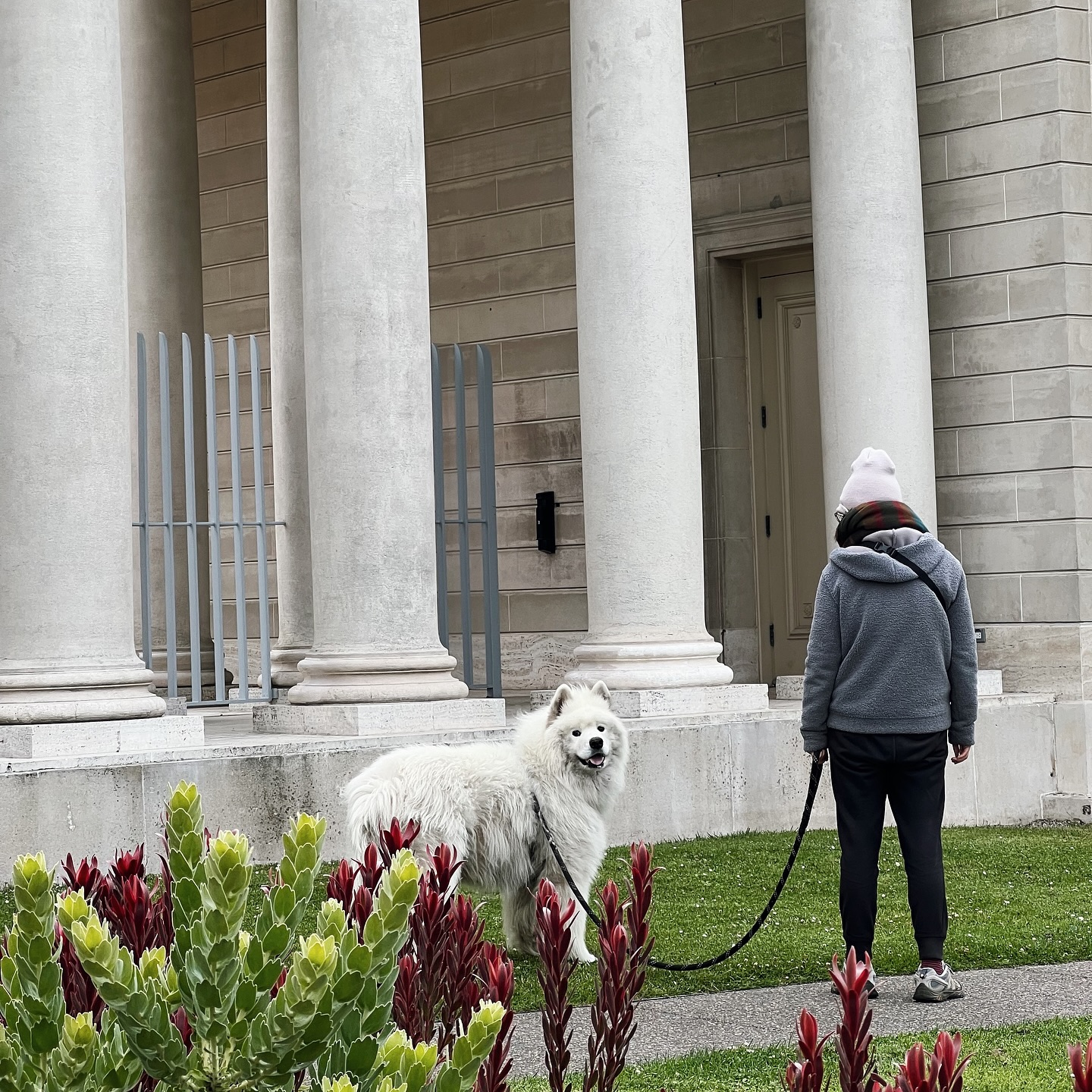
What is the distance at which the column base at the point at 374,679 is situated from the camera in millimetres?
11031

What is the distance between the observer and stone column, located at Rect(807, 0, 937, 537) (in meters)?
13.7

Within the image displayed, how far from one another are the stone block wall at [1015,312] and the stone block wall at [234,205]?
841 centimetres

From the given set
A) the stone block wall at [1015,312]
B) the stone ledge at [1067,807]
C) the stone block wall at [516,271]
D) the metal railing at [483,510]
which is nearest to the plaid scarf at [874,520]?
the metal railing at [483,510]

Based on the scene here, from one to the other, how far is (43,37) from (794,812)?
713 cm

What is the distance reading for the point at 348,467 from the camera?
1110 cm

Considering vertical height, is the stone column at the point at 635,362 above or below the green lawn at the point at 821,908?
above

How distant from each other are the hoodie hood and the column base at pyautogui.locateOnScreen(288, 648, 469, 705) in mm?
4641

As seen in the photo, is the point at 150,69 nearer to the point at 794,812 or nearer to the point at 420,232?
the point at 420,232

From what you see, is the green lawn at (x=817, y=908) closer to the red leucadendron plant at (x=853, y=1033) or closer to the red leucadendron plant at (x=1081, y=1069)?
the red leucadendron plant at (x=853, y=1033)

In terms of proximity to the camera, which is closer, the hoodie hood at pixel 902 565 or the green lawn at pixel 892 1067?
the green lawn at pixel 892 1067

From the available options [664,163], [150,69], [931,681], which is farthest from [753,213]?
[931,681]

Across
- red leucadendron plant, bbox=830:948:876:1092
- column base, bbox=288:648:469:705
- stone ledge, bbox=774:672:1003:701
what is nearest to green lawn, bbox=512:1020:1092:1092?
red leucadendron plant, bbox=830:948:876:1092

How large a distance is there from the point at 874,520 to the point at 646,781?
4.90m

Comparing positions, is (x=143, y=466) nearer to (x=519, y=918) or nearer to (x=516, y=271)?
(x=519, y=918)
